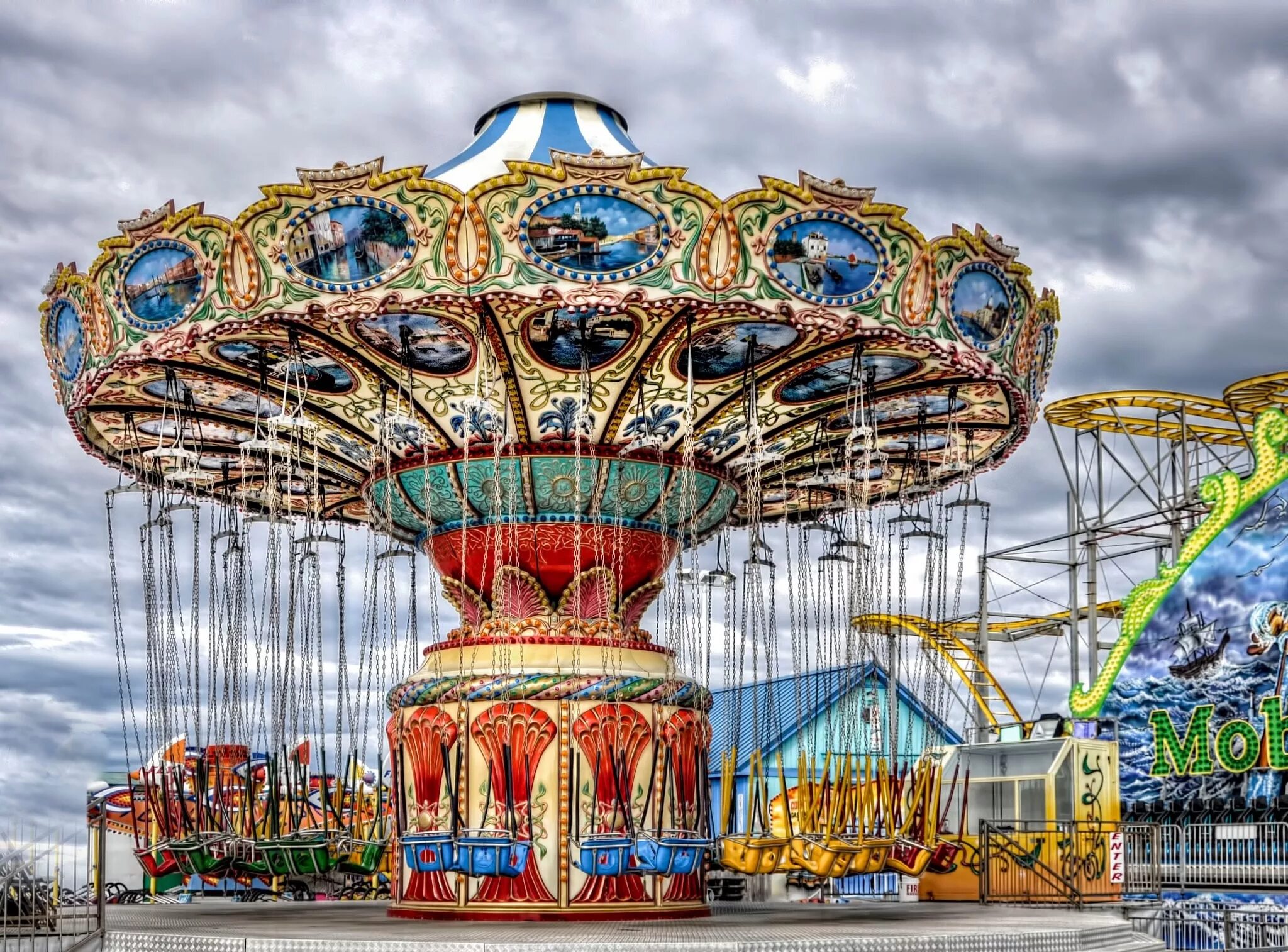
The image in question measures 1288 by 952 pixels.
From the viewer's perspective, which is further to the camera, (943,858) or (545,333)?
(943,858)

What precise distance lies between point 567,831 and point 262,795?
35.4 ft

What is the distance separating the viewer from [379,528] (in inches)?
749

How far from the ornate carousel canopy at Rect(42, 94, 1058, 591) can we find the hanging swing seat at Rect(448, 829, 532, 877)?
3.16m

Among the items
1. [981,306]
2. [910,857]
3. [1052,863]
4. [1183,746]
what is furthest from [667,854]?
[1183,746]

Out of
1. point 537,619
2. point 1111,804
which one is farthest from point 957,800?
point 537,619

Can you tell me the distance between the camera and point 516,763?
15266 mm

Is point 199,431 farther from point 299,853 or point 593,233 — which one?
point 593,233

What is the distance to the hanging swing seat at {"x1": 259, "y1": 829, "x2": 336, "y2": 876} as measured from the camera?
15.6 meters

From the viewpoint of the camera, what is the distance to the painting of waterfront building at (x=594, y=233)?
13258 millimetres

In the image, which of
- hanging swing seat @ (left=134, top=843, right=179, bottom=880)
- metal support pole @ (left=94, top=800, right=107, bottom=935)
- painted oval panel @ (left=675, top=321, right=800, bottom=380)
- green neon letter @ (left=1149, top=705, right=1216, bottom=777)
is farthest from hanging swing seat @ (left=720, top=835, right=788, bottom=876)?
green neon letter @ (left=1149, top=705, right=1216, bottom=777)

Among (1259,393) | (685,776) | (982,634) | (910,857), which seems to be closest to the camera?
(910,857)

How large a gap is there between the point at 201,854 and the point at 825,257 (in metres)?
8.81

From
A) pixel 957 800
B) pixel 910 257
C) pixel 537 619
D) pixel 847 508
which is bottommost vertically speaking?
pixel 957 800

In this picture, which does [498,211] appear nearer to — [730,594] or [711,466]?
[711,466]
